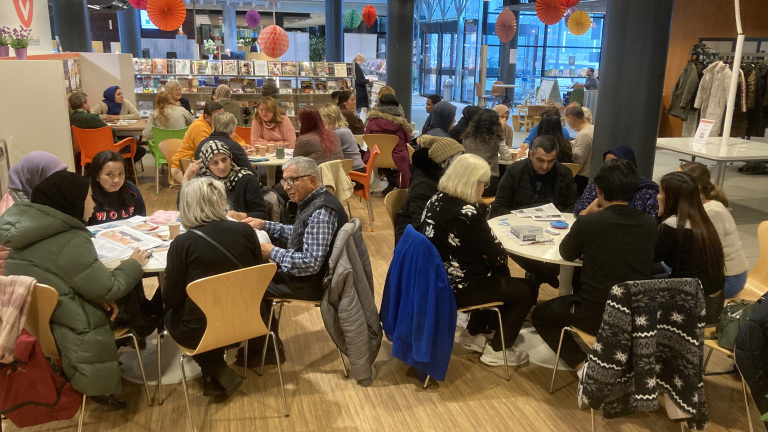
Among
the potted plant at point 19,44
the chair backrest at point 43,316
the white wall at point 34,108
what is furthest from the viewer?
the potted plant at point 19,44

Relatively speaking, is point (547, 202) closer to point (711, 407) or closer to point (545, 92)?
point (711, 407)

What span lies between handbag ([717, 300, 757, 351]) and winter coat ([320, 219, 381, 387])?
170 cm

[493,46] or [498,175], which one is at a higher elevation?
[493,46]

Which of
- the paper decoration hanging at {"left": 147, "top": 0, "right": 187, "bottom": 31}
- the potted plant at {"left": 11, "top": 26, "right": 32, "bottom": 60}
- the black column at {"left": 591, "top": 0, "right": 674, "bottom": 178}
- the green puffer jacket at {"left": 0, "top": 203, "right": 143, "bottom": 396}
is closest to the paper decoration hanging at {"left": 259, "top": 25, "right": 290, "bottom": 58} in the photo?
the paper decoration hanging at {"left": 147, "top": 0, "right": 187, "bottom": 31}

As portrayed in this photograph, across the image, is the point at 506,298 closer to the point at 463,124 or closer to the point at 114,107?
the point at 463,124

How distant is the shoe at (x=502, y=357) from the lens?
3.70m

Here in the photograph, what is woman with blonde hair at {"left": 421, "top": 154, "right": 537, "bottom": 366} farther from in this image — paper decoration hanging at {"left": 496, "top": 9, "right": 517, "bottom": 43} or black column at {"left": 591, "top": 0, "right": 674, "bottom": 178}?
paper decoration hanging at {"left": 496, "top": 9, "right": 517, "bottom": 43}

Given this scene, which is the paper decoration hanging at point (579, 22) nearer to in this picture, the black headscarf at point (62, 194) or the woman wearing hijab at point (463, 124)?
the woman wearing hijab at point (463, 124)

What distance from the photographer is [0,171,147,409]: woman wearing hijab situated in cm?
265

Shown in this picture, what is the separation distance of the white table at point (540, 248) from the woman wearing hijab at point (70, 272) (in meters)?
2.02

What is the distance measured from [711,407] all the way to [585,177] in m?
2.85

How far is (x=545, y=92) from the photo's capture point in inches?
577

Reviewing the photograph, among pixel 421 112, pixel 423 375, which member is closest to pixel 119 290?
pixel 423 375

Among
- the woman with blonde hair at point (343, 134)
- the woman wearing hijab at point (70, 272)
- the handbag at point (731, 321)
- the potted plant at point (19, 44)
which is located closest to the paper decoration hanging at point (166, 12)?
the potted plant at point (19, 44)
